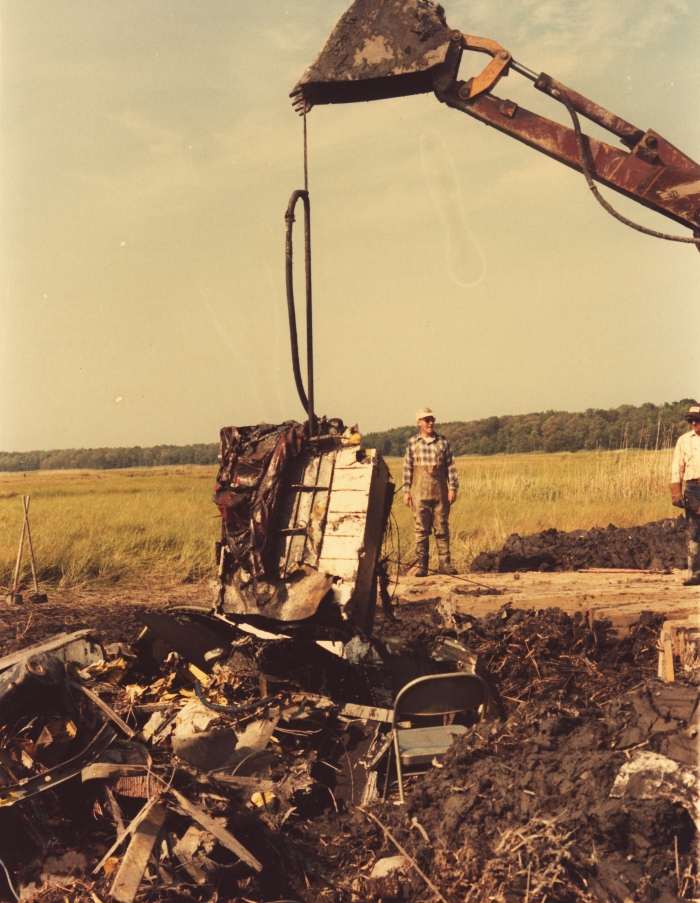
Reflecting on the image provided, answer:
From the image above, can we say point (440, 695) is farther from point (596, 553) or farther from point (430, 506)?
point (596, 553)

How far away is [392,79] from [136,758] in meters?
4.34

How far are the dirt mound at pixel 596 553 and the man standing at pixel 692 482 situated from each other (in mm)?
1347

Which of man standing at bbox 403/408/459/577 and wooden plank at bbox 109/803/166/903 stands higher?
man standing at bbox 403/408/459/577

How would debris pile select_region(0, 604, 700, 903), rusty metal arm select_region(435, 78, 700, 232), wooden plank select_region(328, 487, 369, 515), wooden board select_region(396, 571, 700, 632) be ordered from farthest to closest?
wooden board select_region(396, 571, 700, 632) → wooden plank select_region(328, 487, 369, 515) → rusty metal arm select_region(435, 78, 700, 232) → debris pile select_region(0, 604, 700, 903)

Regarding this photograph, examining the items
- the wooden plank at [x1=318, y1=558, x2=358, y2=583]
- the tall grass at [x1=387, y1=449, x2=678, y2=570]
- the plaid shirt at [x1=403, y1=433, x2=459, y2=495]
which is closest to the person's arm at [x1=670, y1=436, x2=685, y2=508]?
the plaid shirt at [x1=403, y1=433, x2=459, y2=495]

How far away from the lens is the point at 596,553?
10.6 m

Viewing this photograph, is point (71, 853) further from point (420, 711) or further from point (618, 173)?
point (618, 173)

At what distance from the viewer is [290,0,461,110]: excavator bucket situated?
5016mm

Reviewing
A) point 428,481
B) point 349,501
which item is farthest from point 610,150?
point 428,481

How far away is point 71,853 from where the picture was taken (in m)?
3.80

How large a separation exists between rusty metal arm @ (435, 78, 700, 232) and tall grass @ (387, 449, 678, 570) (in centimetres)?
678

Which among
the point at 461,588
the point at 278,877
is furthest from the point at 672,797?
the point at 461,588

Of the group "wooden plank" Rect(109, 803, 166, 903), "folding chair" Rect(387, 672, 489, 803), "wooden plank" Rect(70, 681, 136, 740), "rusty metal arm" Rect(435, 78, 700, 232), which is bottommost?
"wooden plank" Rect(109, 803, 166, 903)

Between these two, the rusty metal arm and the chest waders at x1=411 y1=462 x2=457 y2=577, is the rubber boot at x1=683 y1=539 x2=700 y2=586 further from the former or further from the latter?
the rusty metal arm
